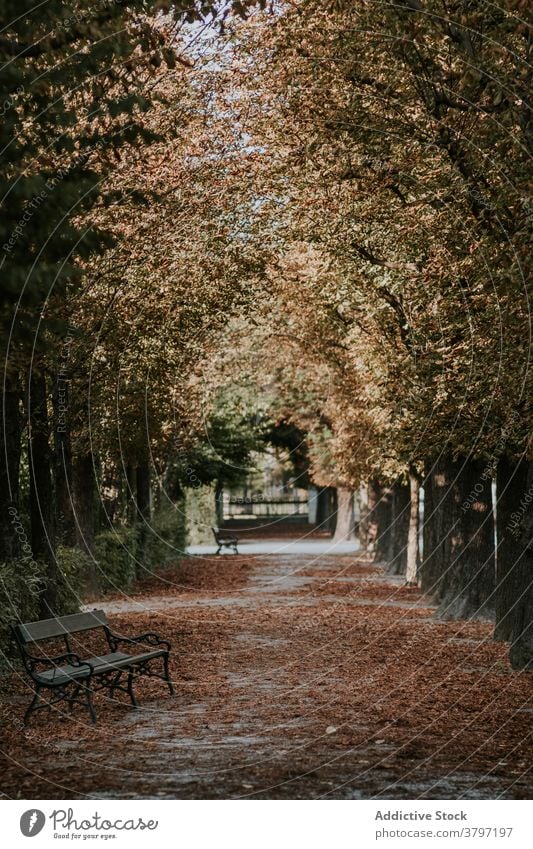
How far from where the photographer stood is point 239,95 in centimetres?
1872

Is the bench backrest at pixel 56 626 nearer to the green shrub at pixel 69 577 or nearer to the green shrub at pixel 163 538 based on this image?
the green shrub at pixel 69 577

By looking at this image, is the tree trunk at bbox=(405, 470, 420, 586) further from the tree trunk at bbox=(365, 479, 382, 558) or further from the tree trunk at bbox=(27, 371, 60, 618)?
the tree trunk at bbox=(27, 371, 60, 618)

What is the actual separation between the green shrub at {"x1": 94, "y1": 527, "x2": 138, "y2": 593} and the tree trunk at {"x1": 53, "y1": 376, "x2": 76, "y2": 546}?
229 cm

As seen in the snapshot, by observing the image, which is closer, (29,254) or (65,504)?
(29,254)

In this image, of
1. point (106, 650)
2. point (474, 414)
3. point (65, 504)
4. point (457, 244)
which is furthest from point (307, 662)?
point (65, 504)

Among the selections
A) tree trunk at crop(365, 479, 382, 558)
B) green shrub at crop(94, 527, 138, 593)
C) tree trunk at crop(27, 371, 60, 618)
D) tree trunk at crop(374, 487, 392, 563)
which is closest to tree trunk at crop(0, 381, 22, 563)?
tree trunk at crop(27, 371, 60, 618)

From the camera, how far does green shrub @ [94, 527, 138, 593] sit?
26.5 metres

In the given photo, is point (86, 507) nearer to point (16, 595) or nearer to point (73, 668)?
point (16, 595)

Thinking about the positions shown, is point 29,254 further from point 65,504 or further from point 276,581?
point 276,581

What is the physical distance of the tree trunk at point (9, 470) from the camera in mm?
15188

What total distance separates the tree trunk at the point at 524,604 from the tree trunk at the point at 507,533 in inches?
23.4

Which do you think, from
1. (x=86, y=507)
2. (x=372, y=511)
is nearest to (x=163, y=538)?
(x=372, y=511)

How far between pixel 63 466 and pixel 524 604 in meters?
9.42
